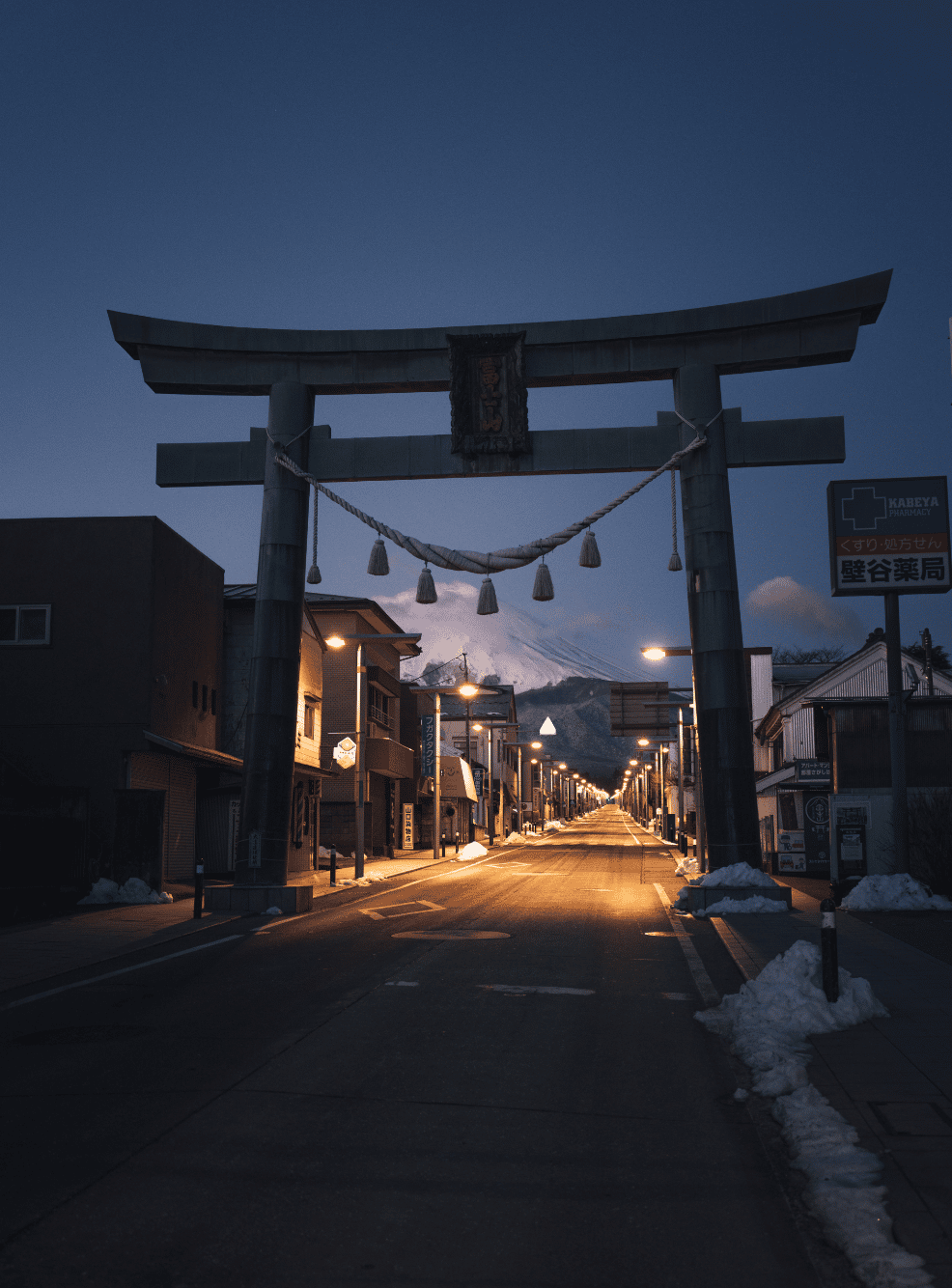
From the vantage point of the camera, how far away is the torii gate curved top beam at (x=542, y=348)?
2319 cm

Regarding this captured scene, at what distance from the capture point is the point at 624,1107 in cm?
724

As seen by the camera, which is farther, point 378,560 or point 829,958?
point 378,560

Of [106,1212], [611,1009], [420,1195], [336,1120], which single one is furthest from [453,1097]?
[611,1009]

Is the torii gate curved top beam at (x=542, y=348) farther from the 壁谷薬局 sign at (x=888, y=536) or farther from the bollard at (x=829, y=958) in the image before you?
the bollard at (x=829, y=958)

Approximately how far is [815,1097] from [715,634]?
1642 cm

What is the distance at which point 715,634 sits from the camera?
23.0m

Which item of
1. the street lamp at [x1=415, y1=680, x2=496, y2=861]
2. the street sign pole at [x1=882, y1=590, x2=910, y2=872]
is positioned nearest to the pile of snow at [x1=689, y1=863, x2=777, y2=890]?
the street sign pole at [x1=882, y1=590, x2=910, y2=872]

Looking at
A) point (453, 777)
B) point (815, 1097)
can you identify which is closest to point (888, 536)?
point (815, 1097)

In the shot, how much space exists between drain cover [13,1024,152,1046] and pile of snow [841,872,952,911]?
15982 millimetres

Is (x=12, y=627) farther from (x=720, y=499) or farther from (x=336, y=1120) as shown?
(x=336, y=1120)

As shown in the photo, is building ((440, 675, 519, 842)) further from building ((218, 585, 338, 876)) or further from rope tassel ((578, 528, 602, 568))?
rope tassel ((578, 528, 602, 568))

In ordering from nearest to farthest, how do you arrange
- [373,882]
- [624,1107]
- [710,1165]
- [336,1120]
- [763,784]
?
[710,1165], [336,1120], [624,1107], [373,882], [763,784]

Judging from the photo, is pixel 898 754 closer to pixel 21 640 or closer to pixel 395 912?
pixel 395 912

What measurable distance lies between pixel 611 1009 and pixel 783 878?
86.7 ft
